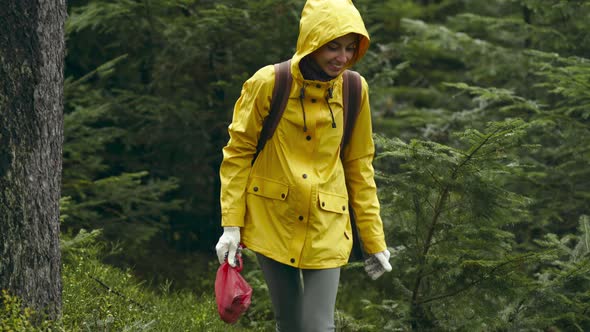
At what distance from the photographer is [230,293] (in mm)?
4848

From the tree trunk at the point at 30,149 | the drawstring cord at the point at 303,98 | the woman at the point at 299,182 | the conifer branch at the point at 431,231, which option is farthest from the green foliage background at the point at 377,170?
the drawstring cord at the point at 303,98

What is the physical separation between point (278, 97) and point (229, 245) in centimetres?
88

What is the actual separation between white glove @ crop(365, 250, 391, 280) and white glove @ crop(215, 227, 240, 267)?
0.88 meters

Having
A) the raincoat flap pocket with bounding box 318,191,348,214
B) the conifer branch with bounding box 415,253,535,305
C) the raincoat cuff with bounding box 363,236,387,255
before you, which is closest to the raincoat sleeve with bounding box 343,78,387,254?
the raincoat cuff with bounding box 363,236,387,255

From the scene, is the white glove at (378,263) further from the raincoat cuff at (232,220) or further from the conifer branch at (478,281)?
the conifer branch at (478,281)

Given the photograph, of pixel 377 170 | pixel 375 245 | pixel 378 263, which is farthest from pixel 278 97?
pixel 377 170

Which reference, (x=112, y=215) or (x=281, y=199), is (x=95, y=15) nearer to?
(x=112, y=215)

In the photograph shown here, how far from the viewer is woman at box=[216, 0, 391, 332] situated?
491 cm

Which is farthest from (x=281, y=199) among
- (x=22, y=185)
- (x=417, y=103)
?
(x=417, y=103)

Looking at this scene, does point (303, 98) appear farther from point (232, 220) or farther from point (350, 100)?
point (232, 220)

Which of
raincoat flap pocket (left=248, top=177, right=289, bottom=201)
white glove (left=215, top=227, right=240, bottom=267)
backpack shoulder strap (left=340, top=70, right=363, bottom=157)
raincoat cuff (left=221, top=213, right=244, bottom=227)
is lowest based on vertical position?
white glove (left=215, top=227, right=240, bottom=267)

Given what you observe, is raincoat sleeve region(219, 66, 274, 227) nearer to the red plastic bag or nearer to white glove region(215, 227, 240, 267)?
white glove region(215, 227, 240, 267)

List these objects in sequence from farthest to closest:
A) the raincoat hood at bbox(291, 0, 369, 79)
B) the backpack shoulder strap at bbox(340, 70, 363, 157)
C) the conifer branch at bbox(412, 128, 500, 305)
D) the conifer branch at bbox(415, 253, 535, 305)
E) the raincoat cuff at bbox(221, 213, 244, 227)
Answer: the conifer branch at bbox(412, 128, 500, 305) < the conifer branch at bbox(415, 253, 535, 305) < the backpack shoulder strap at bbox(340, 70, 363, 157) < the raincoat cuff at bbox(221, 213, 244, 227) < the raincoat hood at bbox(291, 0, 369, 79)

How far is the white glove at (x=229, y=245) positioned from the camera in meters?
4.86
